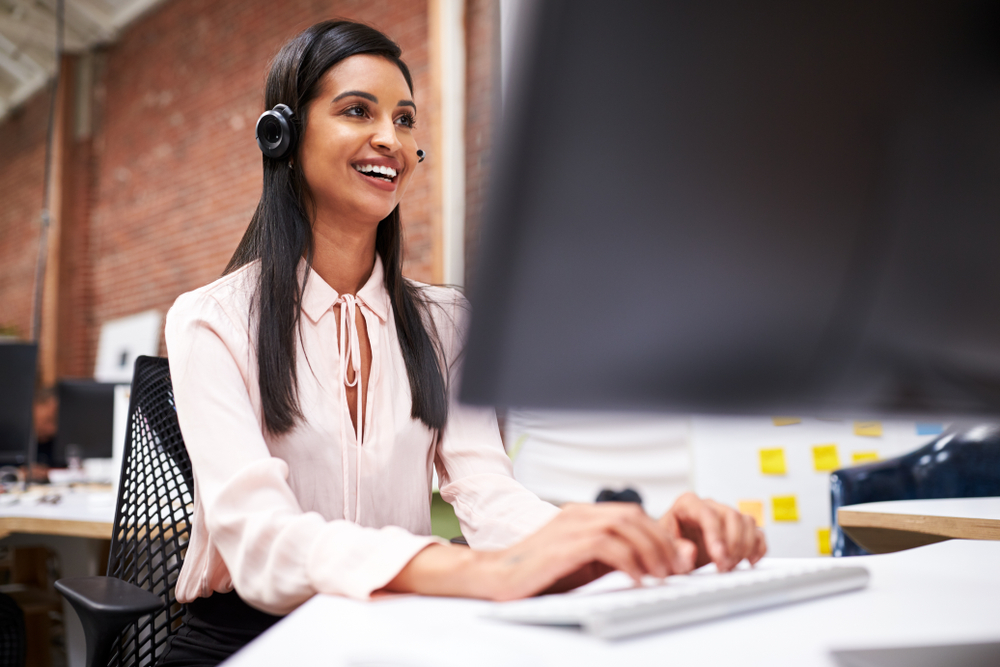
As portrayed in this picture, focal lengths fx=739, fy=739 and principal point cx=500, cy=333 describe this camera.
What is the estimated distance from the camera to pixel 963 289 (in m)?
0.35

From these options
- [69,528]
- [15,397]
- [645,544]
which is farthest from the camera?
[15,397]

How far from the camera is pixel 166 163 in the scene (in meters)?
5.62

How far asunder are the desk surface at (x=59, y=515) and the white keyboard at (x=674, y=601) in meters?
1.23

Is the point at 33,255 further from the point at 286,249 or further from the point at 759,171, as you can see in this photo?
the point at 759,171

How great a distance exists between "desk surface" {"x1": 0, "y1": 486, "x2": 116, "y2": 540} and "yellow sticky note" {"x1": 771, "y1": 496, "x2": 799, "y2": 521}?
216 centimetres

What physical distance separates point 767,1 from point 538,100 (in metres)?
0.11

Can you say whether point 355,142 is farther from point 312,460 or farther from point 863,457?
point 863,457

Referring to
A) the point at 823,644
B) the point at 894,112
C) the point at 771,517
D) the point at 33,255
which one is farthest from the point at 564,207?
the point at 33,255

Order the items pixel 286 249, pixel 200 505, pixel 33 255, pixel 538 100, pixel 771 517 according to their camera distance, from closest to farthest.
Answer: pixel 538 100 → pixel 200 505 → pixel 286 249 → pixel 771 517 → pixel 33 255

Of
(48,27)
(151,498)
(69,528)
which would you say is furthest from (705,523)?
(48,27)

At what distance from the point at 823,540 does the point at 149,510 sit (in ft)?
7.59

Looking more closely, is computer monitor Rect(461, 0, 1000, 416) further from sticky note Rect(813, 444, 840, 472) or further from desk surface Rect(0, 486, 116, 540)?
sticky note Rect(813, 444, 840, 472)

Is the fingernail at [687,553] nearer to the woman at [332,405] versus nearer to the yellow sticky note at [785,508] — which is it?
the woman at [332,405]

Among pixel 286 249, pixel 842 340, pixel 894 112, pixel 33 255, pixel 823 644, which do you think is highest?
pixel 33 255
